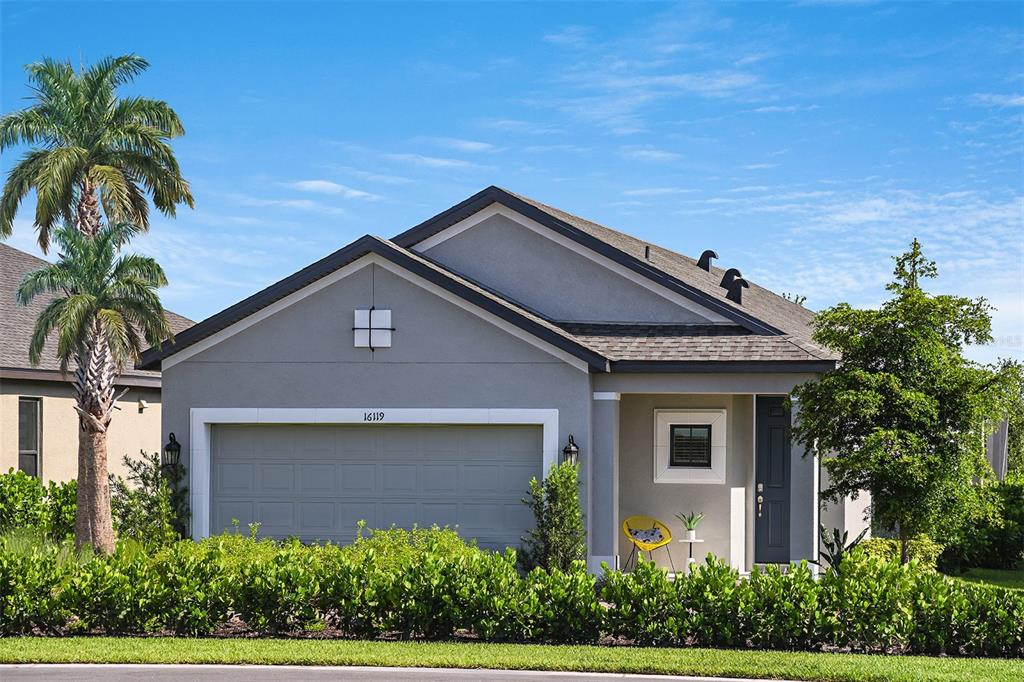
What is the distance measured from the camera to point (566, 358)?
15555mm

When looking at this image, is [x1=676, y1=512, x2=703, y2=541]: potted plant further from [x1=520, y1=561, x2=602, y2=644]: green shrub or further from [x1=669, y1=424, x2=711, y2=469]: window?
[x1=520, y1=561, x2=602, y2=644]: green shrub

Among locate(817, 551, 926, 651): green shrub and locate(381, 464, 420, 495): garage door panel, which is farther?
locate(381, 464, 420, 495): garage door panel

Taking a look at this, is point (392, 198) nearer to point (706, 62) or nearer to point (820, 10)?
point (706, 62)

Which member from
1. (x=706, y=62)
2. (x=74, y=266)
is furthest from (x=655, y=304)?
(x=74, y=266)

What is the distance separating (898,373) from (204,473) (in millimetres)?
9966

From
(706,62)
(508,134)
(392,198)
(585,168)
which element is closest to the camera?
(706,62)

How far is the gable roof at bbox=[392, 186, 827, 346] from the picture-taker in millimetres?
16891

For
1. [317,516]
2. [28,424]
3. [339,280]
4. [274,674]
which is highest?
[339,280]

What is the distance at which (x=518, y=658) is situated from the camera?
33.5 ft

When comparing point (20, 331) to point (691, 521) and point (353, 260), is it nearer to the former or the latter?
point (353, 260)

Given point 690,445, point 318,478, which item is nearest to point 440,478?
point 318,478

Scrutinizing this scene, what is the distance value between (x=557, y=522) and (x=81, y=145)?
996 cm

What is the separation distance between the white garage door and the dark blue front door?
4.26 meters

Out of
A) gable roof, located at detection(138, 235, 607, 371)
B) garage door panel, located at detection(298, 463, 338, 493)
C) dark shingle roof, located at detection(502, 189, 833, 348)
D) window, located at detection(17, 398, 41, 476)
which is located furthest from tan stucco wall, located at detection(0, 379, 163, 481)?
dark shingle roof, located at detection(502, 189, 833, 348)
